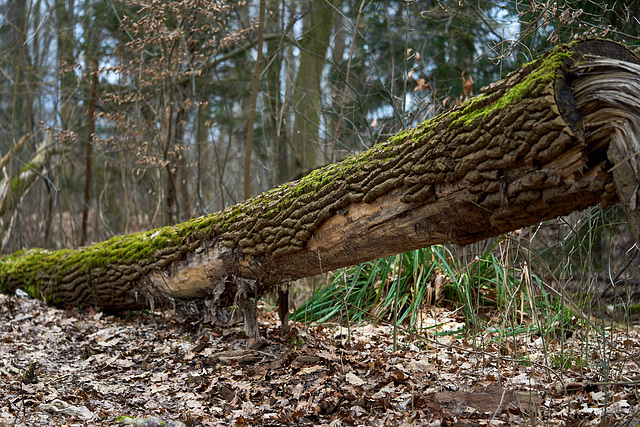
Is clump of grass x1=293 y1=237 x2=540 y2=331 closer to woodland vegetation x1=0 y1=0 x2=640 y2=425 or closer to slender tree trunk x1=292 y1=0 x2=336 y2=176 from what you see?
woodland vegetation x1=0 y1=0 x2=640 y2=425

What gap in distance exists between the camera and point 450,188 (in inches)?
102

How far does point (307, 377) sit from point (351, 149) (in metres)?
4.02

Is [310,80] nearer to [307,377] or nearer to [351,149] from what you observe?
[351,149]

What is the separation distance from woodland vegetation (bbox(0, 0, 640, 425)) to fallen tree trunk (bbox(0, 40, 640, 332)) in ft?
0.29

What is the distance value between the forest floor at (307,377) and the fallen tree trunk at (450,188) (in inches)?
25.8

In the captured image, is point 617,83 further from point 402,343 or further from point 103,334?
point 103,334

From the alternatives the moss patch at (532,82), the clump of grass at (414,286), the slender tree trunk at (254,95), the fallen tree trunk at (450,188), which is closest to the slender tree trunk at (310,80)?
the slender tree trunk at (254,95)

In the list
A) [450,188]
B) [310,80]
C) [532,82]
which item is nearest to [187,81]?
[310,80]

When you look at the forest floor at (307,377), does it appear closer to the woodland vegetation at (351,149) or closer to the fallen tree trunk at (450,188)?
the woodland vegetation at (351,149)

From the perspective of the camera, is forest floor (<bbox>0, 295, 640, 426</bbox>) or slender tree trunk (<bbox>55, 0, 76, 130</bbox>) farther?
slender tree trunk (<bbox>55, 0, 76, 130</bbox>)

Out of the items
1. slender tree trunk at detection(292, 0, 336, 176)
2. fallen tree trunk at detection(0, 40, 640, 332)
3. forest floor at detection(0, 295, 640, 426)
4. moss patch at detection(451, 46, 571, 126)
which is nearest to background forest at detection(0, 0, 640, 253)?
slender tree trunk at detection(292, 0, 336, 176)

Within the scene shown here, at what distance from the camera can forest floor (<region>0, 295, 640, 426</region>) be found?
8.85 ft

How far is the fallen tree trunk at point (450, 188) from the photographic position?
2086 millimetres

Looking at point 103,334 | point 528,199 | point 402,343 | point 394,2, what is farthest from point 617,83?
point 394,2
